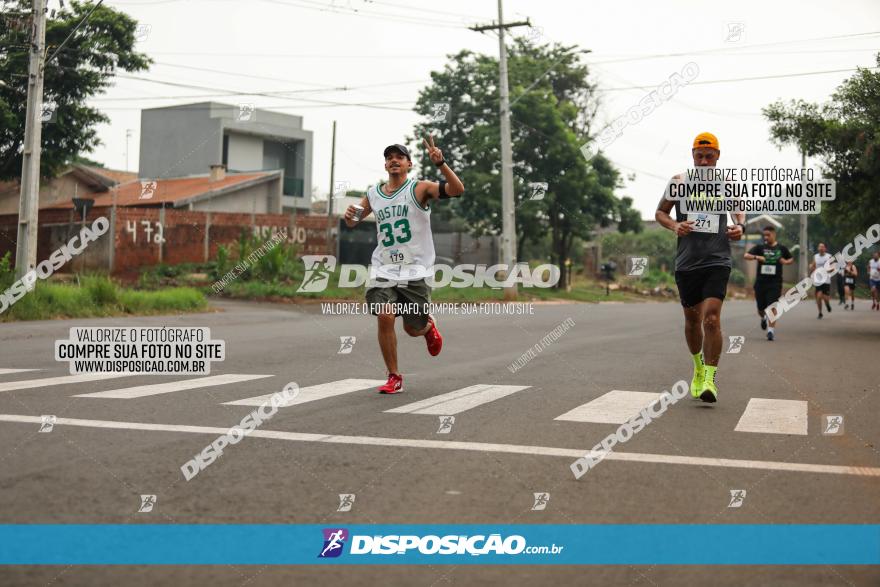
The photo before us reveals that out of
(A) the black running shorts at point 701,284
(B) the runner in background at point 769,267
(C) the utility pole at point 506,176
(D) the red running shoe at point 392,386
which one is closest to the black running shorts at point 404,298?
(D) the red running shoe at point 392,386

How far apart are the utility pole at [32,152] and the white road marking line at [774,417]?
49.3 feet

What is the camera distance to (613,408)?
7.43 m

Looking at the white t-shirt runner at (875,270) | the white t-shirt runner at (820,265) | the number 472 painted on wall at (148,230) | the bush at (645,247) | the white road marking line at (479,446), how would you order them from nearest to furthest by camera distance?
the white road marking line at (479,446) → the white t-shirt runner at (820,265) → the white t-shirt runner at (875,270) → the number 472 painted on wall at (148,230) → the bush at (645,247)

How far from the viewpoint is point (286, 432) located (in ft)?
20.2

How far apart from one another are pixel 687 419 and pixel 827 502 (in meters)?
2.47

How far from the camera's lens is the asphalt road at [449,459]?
3543 mm

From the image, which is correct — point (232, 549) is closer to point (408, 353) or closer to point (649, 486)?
point (649, 486)

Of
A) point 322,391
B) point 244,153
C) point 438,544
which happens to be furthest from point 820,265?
point 244,153

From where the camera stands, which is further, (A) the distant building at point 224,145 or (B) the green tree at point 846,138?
(A) the distant building at point 224,145

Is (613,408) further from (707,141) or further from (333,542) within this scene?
(333,542)

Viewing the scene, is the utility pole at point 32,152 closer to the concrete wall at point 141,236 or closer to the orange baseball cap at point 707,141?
the concrete wall at point 141,236

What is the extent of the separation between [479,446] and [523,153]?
35.2 m

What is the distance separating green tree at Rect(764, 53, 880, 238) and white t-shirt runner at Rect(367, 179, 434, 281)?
38.2 ft

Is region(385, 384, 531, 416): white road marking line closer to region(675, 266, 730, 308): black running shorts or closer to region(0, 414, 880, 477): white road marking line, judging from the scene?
region(0, 414, 880, 477): white road marking line
